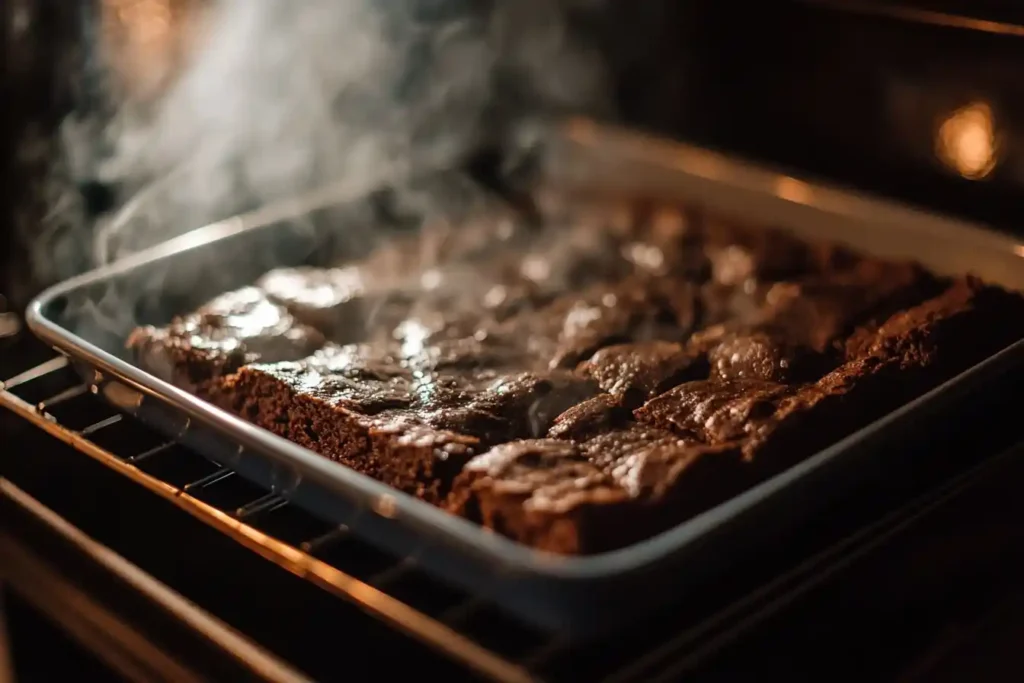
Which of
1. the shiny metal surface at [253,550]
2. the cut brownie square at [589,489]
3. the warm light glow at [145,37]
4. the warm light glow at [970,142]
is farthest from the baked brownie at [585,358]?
the warm light glow at [145,37]

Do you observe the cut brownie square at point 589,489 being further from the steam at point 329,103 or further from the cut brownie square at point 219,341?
the steam at point 329,103

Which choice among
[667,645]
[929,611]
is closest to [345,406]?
[667,645]

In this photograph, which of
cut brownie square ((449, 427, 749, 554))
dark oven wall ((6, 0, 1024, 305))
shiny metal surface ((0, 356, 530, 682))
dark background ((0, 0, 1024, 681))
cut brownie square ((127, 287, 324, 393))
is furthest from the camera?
dark oven wall ((6, 0, 1024, 305))

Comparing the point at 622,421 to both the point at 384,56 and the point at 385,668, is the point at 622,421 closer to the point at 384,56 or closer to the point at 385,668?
the point at 385,668

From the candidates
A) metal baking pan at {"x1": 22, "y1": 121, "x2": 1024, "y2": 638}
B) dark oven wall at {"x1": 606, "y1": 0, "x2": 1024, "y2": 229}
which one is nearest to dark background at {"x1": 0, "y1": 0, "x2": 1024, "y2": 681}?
dark oven wall at {"x1": 606, "y1": 0, "x2": 1024, "y2": 229}

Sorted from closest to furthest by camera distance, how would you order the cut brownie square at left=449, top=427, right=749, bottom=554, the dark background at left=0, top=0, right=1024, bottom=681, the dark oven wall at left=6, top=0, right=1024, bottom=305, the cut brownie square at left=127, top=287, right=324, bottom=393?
the cut brownie square at left=449, top=427, right=749, bottom=554, the dark background at left=0, top=0, right=1024, bottom=681, the cut brownie square at left=127, top=287, right=324, bottom=393, the dark oven wall at left=6, top=0, right=1024, bottom=305

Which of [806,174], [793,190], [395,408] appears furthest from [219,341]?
[806,174]

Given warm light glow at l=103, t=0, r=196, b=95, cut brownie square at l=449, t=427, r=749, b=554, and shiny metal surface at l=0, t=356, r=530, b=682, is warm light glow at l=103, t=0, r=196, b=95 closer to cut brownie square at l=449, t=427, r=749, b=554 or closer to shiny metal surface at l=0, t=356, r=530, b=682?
shiny metal surface at l=0, t=356, r=530, b=682

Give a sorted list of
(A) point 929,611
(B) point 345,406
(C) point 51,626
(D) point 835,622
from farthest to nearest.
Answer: (C) point 51,626 → (B) point 345,406 → (A) point 929,611 → (D) point 835,622
